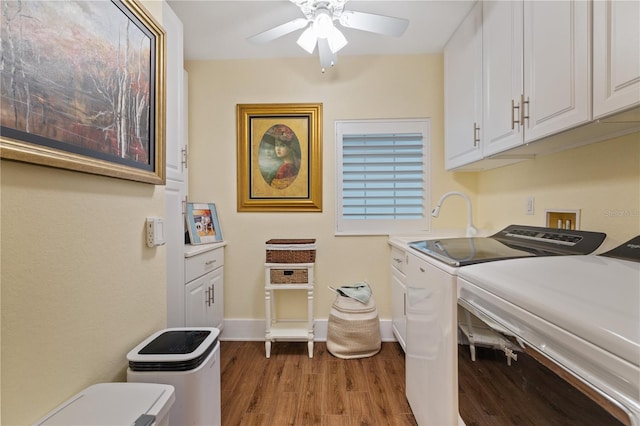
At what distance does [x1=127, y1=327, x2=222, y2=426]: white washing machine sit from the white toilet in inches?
3.9

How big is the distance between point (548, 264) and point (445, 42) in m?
2.11

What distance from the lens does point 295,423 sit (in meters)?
1.54

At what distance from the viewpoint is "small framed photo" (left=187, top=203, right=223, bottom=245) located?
2.26 metres

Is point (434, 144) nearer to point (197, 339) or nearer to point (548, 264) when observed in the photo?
point (548, 264)

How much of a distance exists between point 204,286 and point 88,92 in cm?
158

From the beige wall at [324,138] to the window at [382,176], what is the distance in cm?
8

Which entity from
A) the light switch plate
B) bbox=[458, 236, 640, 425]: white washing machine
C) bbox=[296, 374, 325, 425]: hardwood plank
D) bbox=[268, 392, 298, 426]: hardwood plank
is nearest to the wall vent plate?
bbox=[458, 236, 640, 425]: white washing machine

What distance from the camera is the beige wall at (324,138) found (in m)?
2.50

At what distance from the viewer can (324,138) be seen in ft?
8.30

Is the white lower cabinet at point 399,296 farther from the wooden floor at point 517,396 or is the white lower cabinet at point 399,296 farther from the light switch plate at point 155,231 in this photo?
the light switch plate at point 155,231

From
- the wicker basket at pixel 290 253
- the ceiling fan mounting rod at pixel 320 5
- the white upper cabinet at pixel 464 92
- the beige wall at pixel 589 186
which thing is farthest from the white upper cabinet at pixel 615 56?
the wicker basket at pixel 290 253

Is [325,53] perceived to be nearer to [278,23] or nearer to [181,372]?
[278,23]

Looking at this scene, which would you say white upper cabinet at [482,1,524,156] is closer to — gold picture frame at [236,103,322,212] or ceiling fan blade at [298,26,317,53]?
ceiling fan blade at [298,26,317,53]

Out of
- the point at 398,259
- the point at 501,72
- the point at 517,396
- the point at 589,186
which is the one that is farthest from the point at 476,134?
the point at 517,396
